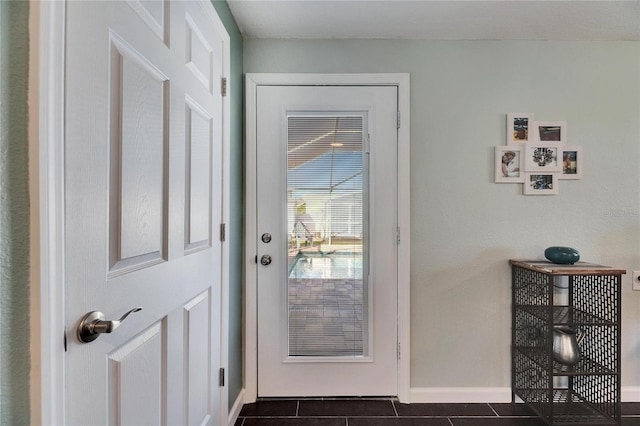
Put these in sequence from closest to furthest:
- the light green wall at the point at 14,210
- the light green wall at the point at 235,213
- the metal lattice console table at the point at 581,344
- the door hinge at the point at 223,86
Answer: the light green wall at the point at 14,210, the door hinge at the point at 223,86, the metal lattice console table at the point at 581,344, the light green wall at the point at 235,213

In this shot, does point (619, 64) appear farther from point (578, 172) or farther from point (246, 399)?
point (246, 399)

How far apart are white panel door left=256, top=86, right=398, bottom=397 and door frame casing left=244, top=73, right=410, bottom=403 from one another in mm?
32

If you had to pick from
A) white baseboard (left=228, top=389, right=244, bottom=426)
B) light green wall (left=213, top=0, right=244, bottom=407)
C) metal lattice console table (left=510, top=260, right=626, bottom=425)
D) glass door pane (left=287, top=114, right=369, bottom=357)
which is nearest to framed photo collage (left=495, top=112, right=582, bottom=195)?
metal lattice console table (left=510, top=260, right=626, bottom=425)

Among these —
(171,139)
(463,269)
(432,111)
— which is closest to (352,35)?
(432,111)

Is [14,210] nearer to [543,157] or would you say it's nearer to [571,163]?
[543,157]

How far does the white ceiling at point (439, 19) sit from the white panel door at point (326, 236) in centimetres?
32

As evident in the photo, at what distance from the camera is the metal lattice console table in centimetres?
175

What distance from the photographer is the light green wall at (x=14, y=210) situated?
0.61 m

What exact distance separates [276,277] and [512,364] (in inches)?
58.8

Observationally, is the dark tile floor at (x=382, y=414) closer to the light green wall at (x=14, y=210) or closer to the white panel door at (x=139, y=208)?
the white panel door at (x=139, y=208)

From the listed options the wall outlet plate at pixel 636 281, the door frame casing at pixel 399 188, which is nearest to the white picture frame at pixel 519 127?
the door frame casing at pixel 399 188

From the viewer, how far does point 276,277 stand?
2092 millimetres

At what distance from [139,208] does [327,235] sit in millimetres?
1285

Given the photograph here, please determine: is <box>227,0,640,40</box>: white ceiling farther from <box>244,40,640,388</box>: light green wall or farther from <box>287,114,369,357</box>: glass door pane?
<box>287,114,369,357</box>: glass door pane
